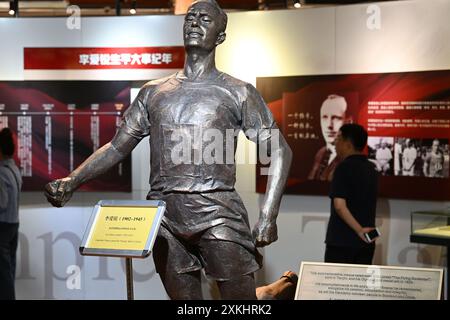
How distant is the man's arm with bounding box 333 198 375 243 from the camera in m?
6.34

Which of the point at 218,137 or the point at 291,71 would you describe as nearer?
the point at 218,137

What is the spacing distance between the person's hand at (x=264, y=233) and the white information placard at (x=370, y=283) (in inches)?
15.8

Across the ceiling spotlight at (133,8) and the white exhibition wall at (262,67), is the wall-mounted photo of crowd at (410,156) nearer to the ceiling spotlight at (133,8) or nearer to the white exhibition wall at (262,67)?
the white exhibition wall at (262,67)

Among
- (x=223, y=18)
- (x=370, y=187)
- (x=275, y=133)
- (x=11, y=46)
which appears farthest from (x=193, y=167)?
(x=11, y=46)

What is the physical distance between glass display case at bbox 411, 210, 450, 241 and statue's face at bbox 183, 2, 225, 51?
2.15 meters

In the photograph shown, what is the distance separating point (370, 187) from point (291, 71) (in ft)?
3.93

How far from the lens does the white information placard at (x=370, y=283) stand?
14.0 ft

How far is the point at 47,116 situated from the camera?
721 cm

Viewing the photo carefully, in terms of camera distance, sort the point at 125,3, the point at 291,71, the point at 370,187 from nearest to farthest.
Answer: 1. the point at 370,187
2. the point at 291,71
3. the point at 125,3

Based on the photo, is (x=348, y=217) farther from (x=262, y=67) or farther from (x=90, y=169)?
(x=90, y=169)

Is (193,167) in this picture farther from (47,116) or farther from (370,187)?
(47,116)

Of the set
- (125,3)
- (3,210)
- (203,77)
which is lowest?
(3,210)

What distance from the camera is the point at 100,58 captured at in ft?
23.4

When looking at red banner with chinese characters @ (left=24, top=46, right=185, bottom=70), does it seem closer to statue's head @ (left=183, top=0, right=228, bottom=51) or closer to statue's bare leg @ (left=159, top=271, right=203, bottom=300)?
statue's head @ (left=183, top=0, right=228, bottom=51)
